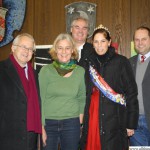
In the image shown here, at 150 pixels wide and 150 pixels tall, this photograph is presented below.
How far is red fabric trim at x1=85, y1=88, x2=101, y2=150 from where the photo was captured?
7.88ft

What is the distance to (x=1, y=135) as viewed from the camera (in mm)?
2164

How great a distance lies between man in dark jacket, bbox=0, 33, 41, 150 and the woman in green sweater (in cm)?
12

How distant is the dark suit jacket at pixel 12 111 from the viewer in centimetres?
216

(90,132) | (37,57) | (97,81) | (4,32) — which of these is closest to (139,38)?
(97,81)

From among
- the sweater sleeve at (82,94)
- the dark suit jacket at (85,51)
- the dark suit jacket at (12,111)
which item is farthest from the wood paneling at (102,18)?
the dark suit jacket at (12,111)

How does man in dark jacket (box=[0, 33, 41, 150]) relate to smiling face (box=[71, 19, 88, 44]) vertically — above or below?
below

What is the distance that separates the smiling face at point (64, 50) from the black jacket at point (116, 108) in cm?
29

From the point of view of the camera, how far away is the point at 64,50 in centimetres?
251

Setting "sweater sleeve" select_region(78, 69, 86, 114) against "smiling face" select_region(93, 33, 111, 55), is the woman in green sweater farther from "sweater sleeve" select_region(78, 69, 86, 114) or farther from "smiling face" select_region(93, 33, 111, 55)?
"smiling face" select_region(93, 33, 111, 55)

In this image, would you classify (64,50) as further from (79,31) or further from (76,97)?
(79,31)

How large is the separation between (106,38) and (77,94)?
1.93 feet

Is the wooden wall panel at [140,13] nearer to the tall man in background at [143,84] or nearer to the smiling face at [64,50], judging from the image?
the tall man in background at [143,84]

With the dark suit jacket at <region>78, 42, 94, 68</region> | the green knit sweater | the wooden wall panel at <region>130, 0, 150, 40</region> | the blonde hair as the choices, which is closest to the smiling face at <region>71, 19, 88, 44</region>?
the dark suit jacket at <region>78, 42, 94, 68</region>

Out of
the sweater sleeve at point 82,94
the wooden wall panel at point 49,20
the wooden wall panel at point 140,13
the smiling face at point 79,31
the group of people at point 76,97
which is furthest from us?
the wooden wall panel at point 49,20
